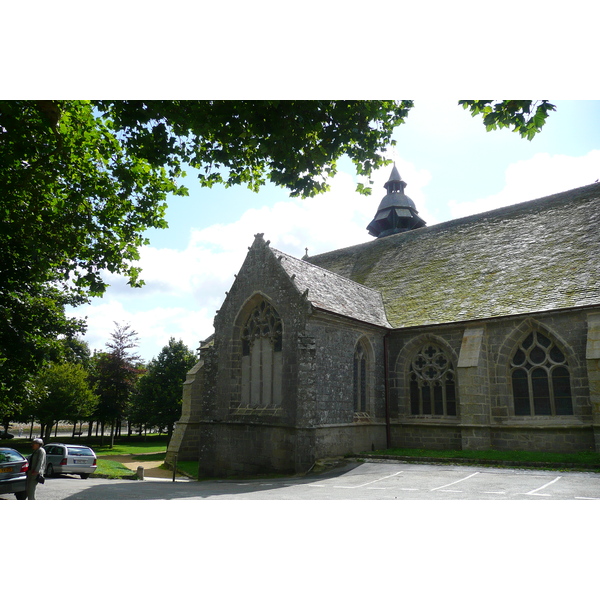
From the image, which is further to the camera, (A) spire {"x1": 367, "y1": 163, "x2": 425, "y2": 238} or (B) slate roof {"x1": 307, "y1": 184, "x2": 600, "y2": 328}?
(A) spire {"x1": 367, "y1": 163, "x2": 425, "y2": 238}

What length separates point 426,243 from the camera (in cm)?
2319

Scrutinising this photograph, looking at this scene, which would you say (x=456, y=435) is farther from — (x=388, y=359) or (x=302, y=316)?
(x=302, y=316)

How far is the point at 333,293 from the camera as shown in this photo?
17422 millimetres

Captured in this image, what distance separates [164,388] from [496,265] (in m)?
30.9

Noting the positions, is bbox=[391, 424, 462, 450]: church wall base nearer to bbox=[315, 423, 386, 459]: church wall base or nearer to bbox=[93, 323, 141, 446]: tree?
bbox=[315, 423, 386, 459]: church wall base

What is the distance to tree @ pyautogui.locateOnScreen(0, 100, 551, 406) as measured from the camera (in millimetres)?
8367

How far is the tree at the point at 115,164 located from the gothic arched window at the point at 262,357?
16.1 feet

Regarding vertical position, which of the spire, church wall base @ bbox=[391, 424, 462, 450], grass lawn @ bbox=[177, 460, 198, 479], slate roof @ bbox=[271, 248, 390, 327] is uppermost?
the spire

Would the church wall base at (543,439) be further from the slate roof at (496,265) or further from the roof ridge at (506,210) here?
the roof ridge at (506,210)

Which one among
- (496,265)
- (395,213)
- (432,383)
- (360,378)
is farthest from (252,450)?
(395,213)

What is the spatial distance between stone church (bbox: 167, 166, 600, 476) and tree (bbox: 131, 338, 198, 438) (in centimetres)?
2284

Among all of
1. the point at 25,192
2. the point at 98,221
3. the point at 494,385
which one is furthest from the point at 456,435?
the point at 25,192

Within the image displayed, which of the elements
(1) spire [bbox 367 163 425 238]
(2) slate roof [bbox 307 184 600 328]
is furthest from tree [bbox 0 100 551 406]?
(1) spire [bbox 367 163 425 238]

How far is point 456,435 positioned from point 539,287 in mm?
6007
